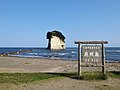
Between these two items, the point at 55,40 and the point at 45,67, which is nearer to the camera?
the point at 45,67

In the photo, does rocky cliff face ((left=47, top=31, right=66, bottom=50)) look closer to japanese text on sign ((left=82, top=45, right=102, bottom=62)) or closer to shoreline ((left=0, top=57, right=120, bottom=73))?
shoreline ((left=0, top=57, right=120, bottom=73))

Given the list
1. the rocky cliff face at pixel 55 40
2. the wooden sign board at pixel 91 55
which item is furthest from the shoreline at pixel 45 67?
the rocky cliff face at pixel 55 40

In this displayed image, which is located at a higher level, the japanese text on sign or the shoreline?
the japanese text on sign

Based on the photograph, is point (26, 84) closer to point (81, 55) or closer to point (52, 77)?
point (52, 77)

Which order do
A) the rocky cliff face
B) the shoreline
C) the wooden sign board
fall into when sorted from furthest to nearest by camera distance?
the rocky cliff face → the shoreline → the wooden sign board

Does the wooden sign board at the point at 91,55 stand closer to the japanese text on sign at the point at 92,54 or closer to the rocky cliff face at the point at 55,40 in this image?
the japanese text on sign at the point at 92,54

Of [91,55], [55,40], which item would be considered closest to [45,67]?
[91,55]

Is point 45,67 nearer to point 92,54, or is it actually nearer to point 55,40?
point 92,54

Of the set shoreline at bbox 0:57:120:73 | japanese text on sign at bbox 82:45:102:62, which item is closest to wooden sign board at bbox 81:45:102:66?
japanese text on sign at bbox 82:45:102:62

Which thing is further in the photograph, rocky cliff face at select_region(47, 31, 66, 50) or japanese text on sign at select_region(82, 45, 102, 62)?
rocky cliff face at select_region(47, 31, 66, 50)

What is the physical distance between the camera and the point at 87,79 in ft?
44.8

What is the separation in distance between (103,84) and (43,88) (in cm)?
294

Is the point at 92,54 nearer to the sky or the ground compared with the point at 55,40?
nearer to the ground

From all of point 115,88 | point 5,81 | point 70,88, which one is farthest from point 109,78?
point 5,81
